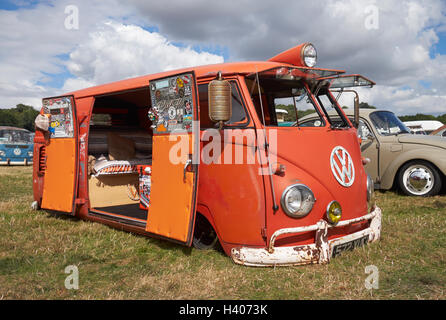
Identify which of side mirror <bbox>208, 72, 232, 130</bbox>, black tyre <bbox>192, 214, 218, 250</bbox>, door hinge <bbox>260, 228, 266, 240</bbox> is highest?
side mirror <bbox>208, 72, 232, 130</bbox>

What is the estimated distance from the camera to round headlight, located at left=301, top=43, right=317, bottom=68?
4.28 m

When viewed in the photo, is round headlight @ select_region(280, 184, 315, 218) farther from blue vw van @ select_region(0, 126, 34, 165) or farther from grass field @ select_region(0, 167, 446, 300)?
blue vw van @ select_region(0, 126, 34, 165)

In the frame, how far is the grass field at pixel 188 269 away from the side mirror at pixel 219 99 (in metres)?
1.47

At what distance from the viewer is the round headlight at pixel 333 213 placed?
12.6ft

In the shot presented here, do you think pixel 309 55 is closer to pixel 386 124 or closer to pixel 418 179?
pixel 418 179

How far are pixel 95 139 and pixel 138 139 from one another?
0.87 meters

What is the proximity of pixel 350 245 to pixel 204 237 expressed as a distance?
157 centimetres

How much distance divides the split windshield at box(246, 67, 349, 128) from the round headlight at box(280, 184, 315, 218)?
0.78 metres

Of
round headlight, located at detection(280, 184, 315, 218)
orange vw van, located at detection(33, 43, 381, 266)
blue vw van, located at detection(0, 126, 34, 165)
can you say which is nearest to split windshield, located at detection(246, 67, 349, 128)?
orange vw van, located at detection(33, 43, 381, 266)

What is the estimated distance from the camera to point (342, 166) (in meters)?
4.19

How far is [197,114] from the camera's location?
154 inches

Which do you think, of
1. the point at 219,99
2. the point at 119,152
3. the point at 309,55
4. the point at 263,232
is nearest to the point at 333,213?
the point at 263,232
